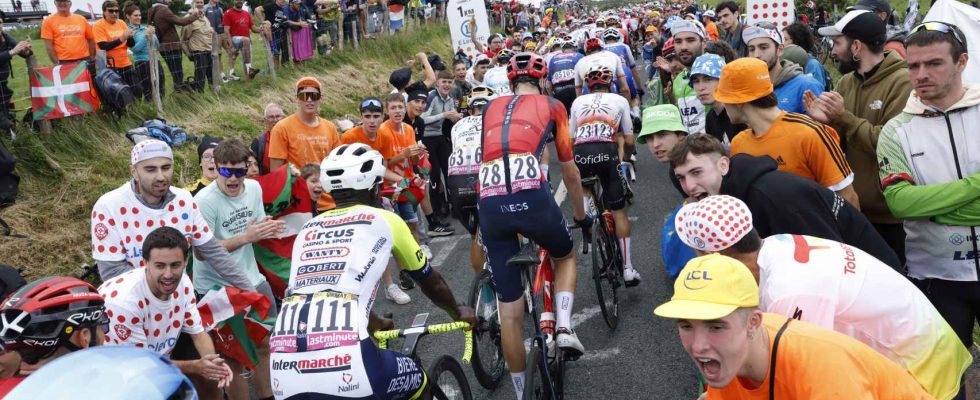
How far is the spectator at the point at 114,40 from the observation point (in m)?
11.0

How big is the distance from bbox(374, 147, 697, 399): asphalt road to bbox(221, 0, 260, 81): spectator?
8.20 meters

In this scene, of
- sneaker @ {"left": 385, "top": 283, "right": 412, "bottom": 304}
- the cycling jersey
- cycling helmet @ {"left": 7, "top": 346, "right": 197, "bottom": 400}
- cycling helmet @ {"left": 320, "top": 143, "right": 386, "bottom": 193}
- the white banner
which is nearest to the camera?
cycling helmet @ {"left": 7, "top": 346, "right": 197, "bottom": 400}

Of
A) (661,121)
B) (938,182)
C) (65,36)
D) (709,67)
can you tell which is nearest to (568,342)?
(661,121)

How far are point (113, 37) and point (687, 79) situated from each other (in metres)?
8.69

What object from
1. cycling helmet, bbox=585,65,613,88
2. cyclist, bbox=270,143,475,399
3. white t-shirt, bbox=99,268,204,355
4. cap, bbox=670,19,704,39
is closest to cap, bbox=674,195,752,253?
cyclist, bbox=270,143,475,399

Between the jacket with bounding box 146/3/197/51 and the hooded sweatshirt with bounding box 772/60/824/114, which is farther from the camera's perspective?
the jacket with bounding box 146/3/197/51

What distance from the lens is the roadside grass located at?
800 centimetres

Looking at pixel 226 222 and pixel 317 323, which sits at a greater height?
pixel 317 323

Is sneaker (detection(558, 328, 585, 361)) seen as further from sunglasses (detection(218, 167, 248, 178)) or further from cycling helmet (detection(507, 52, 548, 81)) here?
sunglasses (detection(218, 167, 248, 178))

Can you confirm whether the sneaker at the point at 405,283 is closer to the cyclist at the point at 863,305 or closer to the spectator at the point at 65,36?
the cyclist at the point at 863,305

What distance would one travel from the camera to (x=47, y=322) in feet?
9.66

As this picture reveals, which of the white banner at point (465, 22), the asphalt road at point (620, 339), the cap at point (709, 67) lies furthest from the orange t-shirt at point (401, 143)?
the white banner at point (465, 22)

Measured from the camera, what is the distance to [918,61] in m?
3.63

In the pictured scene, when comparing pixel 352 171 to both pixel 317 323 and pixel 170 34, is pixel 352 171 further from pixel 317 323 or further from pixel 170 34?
pixel 170 34
